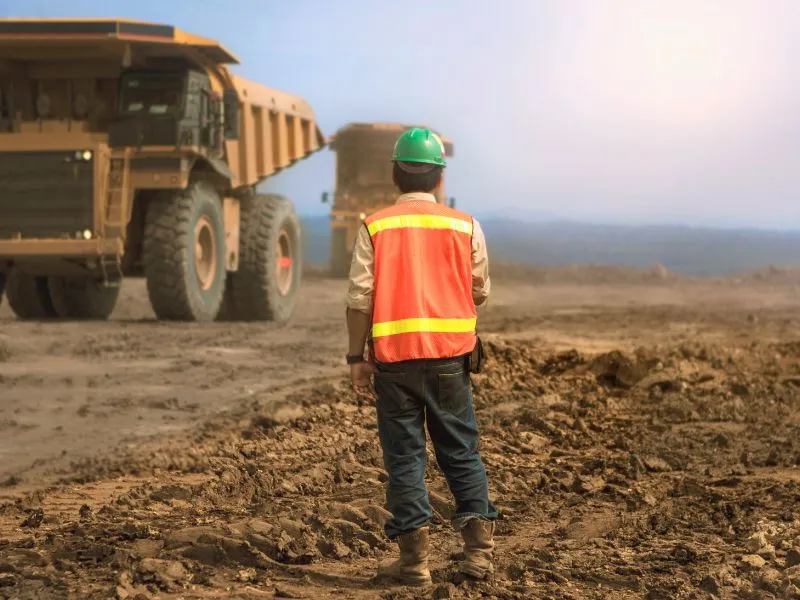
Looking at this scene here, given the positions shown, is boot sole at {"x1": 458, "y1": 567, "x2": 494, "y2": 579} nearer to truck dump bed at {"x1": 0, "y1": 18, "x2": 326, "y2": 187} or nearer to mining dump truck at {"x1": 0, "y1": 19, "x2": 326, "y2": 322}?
mining dump truck at {"x1": 0, "y1": 19, "x2": 326, "y2": 322}

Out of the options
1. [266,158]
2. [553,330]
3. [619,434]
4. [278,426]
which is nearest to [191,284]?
[266,158]

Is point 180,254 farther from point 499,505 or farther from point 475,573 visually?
point 475,573

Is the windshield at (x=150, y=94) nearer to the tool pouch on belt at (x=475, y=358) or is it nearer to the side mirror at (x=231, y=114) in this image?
the side mirror at (x=231, y=114)

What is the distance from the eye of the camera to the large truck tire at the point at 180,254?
13055 mm

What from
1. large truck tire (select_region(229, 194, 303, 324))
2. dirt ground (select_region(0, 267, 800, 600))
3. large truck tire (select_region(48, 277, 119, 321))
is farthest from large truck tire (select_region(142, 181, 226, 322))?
large truck tire (select_region(48, 277, 119, 321))

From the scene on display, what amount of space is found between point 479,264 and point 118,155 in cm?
934

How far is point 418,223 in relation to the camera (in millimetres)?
4293

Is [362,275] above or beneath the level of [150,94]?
beneath

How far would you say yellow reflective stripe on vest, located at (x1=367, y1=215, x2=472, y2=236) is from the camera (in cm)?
426

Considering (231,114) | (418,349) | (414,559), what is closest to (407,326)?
(418,349)

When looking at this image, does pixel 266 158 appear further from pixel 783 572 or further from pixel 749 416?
pixel 783 572

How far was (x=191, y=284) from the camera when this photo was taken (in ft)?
43.8

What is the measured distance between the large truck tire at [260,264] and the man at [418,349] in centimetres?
1094

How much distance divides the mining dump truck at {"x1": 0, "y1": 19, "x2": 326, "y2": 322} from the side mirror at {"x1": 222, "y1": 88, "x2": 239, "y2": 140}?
13 millimetres
